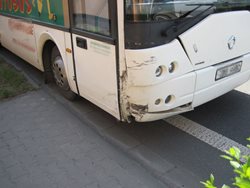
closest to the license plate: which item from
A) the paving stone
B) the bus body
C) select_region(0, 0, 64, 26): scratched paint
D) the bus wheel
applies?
the bus body

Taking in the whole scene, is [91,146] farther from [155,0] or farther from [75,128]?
[155,0]

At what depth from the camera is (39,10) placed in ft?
14.6

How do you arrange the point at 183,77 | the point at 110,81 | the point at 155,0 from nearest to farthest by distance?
the point at 155,0, the point at 183,77, the point at 110,81

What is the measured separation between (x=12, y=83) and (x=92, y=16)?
9.72ft

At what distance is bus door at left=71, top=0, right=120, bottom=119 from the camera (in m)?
3.04

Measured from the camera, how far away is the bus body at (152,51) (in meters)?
2.77

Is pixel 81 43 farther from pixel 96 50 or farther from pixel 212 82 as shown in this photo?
pixel 212 82

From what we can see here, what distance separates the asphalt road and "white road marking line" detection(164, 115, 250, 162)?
55 millimetres

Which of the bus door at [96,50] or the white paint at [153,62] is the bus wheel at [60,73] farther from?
the white paint at [153,62]

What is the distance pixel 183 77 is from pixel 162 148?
93 centimetres

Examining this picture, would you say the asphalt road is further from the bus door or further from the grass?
the grass

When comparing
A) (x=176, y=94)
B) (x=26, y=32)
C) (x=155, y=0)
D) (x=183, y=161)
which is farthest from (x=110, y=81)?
(x=26, y=32)

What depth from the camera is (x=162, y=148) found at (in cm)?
346

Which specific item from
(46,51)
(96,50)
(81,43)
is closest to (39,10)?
(46,51)
